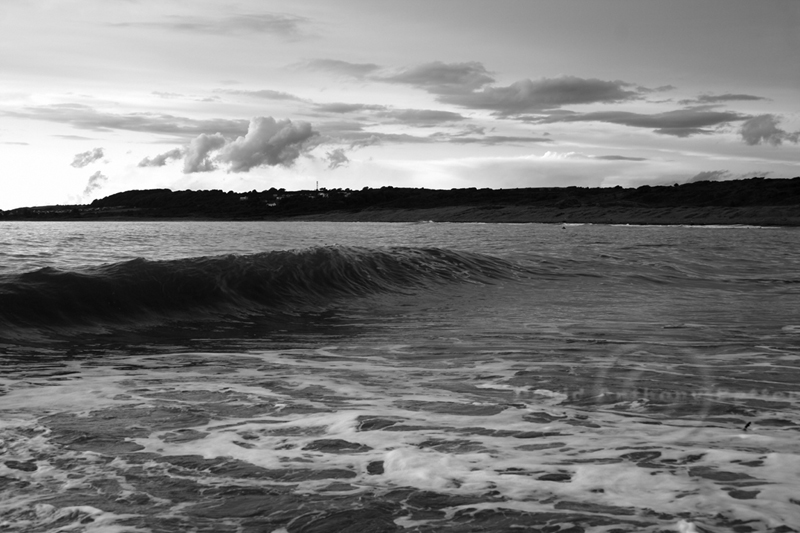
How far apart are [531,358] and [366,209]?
14785 centimetres

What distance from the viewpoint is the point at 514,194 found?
152 m

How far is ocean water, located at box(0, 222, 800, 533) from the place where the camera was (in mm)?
3738

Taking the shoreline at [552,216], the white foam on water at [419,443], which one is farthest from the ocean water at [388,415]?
the shoreline at [552,216]

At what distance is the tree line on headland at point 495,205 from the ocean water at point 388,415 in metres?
Answer: 86.8

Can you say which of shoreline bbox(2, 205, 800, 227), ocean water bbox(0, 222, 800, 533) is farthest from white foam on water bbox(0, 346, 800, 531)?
shoreline bbox(2, 205, 800, 227)

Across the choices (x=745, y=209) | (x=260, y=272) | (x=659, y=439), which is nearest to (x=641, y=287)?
(x=260, y=272)

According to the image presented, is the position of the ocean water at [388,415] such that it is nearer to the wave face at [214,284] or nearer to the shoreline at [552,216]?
the wave face at [214,284]

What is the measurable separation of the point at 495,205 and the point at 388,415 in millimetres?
134472

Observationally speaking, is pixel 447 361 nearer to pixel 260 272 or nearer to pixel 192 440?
pixel 192 440

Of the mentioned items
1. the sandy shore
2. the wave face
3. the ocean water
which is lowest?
the ocean water

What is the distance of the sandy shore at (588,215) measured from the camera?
308 ft

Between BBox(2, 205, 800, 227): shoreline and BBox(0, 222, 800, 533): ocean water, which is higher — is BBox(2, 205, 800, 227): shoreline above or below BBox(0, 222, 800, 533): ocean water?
above

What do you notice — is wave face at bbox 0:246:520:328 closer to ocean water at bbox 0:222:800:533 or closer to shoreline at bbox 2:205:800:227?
ocean water at bbox 0:222:800:533

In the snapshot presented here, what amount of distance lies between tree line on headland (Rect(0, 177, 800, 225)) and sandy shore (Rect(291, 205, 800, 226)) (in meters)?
0.15
